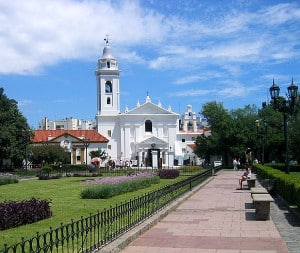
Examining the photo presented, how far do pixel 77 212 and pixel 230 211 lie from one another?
16.6 ft

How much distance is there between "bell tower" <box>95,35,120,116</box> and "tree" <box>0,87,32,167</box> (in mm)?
28633

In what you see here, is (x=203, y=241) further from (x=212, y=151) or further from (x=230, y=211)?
(x=212, y=151)

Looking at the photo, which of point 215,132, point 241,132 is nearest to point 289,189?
point 241,132

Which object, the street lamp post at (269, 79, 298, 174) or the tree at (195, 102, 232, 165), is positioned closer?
the street lamp post at (269, 79, 298, 174)

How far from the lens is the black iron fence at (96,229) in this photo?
24.8 feet

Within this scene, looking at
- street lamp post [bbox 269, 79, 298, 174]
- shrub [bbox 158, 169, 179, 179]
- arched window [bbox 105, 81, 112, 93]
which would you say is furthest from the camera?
arched window [bbox 105, 81, 112, 93]

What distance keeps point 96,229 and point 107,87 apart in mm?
83643

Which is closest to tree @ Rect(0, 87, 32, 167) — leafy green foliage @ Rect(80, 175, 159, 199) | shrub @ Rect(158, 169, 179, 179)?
shrub @ Rect(158, 169, 179, 179)

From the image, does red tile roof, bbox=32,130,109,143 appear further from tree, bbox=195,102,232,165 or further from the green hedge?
the green hedge

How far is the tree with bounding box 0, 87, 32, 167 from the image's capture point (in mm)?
58156

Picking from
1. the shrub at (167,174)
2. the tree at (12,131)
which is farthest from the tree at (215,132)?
the shrub at (167,174)

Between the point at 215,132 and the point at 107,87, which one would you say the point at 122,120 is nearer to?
the point at 107,87

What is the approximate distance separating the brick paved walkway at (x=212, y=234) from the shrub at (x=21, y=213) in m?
3.52

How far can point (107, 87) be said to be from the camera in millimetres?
93312
